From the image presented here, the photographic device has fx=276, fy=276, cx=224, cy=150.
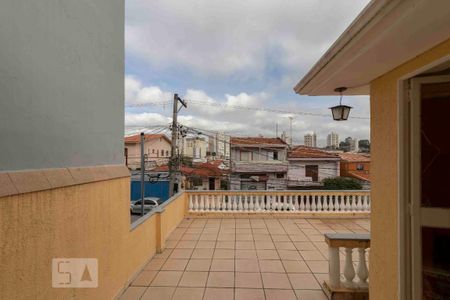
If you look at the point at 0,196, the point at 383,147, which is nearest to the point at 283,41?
the point at 383,147

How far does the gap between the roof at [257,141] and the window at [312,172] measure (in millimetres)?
2776

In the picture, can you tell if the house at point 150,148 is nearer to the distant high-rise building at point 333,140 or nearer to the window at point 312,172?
the window at point 312,172

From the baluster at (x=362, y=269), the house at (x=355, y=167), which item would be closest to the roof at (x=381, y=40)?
the baluster at (x=362, y=269)

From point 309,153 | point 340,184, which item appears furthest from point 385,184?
point 309,153

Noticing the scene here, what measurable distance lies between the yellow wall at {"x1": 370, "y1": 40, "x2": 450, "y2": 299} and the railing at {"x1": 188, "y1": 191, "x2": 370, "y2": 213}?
4.78 meters

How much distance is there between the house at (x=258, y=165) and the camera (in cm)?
2158

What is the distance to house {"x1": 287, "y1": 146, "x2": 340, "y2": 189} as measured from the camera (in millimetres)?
22094

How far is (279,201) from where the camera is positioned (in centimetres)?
746

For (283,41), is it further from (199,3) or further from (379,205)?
(379,205)

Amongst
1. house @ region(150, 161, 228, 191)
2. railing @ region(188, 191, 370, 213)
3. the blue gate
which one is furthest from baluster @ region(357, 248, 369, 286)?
house @ region(150, 161, 228, 191)

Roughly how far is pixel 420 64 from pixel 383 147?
783mm

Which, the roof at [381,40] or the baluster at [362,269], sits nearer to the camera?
the roof at [381,40]

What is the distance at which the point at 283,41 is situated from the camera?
646cm

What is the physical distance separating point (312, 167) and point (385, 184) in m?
21.2
